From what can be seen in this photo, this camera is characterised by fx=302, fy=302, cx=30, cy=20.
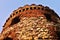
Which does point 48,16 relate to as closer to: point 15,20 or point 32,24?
point 32,24

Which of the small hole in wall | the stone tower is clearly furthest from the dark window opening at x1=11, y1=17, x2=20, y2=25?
the small hole in wall

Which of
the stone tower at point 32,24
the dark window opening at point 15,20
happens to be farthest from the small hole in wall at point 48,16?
the dark window opening at point 15,20

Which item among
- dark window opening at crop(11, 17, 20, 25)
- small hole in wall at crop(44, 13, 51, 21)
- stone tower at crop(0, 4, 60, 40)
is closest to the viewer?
stone tower at crop(0, 4, 60, 40)

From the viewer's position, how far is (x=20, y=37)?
74.8 feet

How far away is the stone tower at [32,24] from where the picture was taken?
899 inches

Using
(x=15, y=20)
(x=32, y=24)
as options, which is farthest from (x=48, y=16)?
(x=15, y=20)

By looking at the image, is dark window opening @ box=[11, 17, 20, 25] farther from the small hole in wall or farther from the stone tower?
the small hole in wall

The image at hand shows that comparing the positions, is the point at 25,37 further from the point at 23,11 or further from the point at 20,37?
the point at 23,11

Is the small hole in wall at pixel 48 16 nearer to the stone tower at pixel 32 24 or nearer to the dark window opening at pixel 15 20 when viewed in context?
the stone tower at pixel 32 24

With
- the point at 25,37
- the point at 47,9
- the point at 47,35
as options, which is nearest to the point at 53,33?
the point at 47,35

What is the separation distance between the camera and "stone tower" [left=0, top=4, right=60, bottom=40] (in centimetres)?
2285

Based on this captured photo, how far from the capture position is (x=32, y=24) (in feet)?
77.9

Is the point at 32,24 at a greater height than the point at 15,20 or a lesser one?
lesser

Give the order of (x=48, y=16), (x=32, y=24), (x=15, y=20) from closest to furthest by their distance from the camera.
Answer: (x=32, y=24)
(x=48, y=16)
(x=15, y=20)
